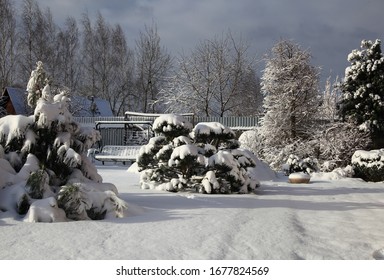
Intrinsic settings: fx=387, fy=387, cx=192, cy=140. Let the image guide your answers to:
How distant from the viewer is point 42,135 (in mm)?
5805

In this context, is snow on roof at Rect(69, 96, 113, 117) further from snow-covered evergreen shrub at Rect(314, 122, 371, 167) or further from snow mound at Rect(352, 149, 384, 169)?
snow mound at Rect(352, 149, 384, 169)

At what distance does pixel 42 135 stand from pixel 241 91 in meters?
27.4

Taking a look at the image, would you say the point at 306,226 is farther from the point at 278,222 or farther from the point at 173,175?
the point at 173,175

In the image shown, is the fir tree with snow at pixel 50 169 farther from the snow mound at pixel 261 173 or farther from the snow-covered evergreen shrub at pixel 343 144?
the snow-covered evergreen shrub at pixel 343 144

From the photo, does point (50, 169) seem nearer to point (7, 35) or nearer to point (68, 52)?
point (7, 35)

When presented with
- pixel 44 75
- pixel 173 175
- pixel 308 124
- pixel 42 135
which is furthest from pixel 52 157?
pixel 308 124

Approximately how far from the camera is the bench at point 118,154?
18172 millimetres

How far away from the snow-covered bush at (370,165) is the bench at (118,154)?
9.56 metres

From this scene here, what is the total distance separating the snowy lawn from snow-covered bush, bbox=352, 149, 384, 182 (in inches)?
289

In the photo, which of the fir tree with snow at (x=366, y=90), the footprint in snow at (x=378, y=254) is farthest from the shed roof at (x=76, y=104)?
the footprint in snow at (x=378, y=254)

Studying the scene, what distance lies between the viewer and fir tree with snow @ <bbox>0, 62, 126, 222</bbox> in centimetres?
459

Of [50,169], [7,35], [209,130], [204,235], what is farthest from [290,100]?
[204,235]

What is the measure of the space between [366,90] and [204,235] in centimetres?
1352
